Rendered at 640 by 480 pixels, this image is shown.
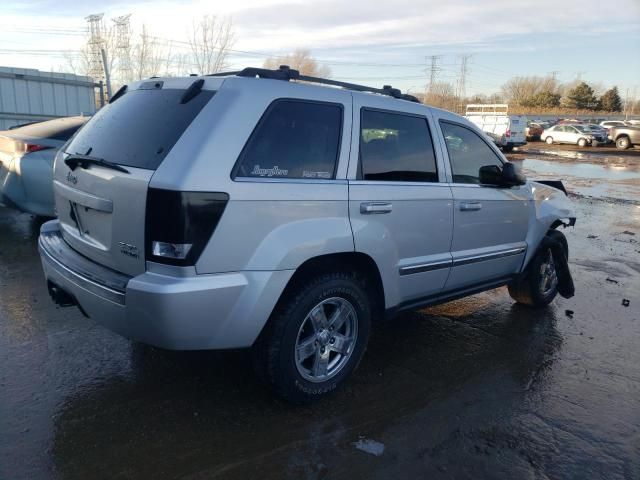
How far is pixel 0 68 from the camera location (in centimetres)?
1070

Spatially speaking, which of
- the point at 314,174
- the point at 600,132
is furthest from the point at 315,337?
the point at 600,132

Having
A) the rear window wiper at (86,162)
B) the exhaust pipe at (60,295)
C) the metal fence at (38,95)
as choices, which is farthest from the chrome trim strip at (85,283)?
the metal fence at (38,95)

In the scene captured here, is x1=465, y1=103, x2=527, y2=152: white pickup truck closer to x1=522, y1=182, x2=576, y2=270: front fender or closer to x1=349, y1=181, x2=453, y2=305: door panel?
x1=522, y1=182, x2=576, y2=270: front fender

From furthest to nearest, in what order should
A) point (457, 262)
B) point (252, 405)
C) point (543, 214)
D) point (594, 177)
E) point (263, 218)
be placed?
point (594, 177)
point (543, 214)
point (457, 262)
point (252, 405)
point (263, 218)

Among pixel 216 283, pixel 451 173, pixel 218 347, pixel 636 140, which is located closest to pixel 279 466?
pixel 218 347

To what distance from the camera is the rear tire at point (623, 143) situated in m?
35.8

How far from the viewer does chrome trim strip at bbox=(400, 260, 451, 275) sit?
3.72 metres

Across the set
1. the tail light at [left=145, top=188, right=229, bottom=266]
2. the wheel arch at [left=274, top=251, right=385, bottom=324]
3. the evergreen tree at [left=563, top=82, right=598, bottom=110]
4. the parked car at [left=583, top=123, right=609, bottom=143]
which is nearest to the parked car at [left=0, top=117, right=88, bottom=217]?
the tail light at [left=145, top=188, right=229, bottom=266]

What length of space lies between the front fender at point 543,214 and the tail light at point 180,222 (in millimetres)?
3382

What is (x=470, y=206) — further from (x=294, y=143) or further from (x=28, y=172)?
(x=28, y=172)

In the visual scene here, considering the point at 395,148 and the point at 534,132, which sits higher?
the point at 395,148

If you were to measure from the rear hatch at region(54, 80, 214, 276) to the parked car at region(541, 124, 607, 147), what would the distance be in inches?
1571

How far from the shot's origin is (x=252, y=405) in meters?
3.31

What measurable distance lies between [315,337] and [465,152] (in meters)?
2.08
